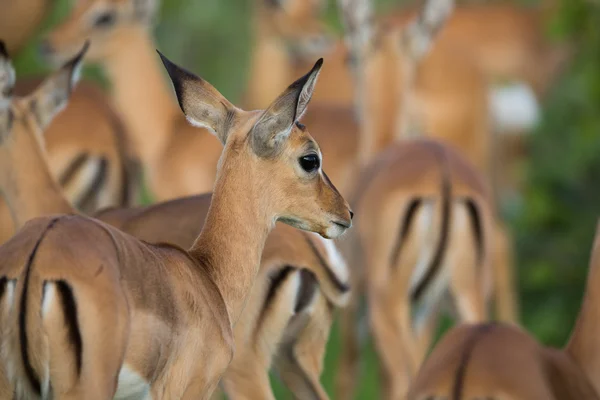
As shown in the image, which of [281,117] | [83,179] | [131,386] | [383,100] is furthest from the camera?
[383,100]

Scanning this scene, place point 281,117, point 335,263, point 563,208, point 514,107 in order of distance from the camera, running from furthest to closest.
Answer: point 514,107 → point 563,208 → point 335,263 → point 281,117

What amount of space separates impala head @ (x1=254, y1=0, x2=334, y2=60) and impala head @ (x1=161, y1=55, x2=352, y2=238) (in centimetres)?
536

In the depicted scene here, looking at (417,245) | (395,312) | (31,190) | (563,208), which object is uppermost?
(31,190)

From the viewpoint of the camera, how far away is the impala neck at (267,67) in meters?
8.63

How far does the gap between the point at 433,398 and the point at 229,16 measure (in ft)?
28.1

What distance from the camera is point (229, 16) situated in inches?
482

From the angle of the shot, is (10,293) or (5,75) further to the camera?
(5,75)

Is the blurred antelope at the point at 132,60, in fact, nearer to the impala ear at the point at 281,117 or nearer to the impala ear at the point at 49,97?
the impala ear at the point at 49,97

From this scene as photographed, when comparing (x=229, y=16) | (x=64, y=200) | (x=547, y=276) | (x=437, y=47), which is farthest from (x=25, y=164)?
(x=229, y=16)

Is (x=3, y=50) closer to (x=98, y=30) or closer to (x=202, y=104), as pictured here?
(x=202, y=104)

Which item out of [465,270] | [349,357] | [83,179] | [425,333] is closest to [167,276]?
[465,270]

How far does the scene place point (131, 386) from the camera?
11.2 ft

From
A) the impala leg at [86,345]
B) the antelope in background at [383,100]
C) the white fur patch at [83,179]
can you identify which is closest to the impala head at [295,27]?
the antelope in background at [383,100]

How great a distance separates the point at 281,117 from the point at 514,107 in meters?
6.68
